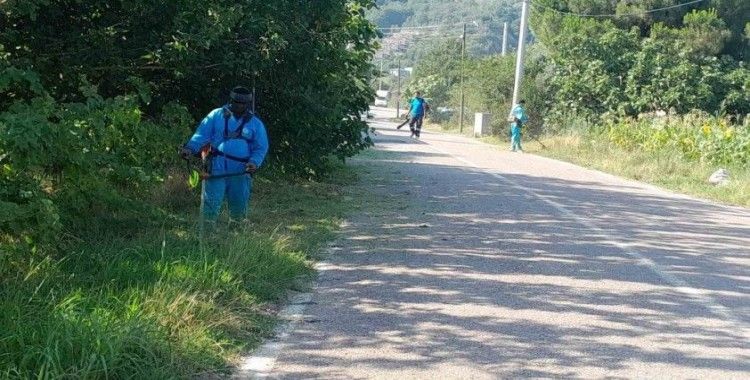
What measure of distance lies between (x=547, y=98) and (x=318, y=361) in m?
34.1

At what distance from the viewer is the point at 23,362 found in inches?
187

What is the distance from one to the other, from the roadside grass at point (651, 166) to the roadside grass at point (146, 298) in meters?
10.4

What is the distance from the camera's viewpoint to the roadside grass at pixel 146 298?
498 cm

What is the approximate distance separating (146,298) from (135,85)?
16.2 ft

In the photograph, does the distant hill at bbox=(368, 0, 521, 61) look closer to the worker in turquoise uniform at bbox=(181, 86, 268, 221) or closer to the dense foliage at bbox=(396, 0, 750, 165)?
the dense foliage at bbox=(396, 0, 750, 165)

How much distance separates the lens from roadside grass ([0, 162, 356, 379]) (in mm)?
4977

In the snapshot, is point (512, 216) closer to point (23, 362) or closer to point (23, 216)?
point (23, 216)

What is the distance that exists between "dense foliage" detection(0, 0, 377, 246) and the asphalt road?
1.96 metres

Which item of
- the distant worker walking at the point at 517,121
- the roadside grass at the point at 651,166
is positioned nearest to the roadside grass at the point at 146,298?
the roadside grass at the point at 651,166

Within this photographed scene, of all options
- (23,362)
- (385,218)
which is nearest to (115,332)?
(23,362)

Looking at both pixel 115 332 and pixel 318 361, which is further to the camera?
pixel 318 361

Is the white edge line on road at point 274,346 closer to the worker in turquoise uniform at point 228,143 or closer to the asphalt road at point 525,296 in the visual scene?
the asphalt road at point 525,296

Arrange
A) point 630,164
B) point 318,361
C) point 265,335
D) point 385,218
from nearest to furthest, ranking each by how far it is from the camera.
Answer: point 318,361, point 265,335, point 385,218, point 630,164

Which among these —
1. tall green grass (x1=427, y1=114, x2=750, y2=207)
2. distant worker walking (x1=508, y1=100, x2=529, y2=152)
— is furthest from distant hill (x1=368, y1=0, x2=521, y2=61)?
tall green grass (x1=427, y1=114, x2=750, y2=207)
